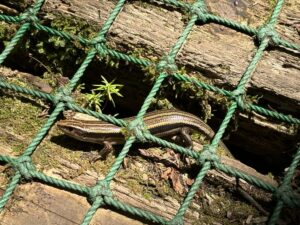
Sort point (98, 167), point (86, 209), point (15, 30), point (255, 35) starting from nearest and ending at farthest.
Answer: point (86, 209)
point (98, 167)
point (255, 35)
point (15, 30)

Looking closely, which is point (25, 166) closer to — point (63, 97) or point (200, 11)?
point (63, 97)

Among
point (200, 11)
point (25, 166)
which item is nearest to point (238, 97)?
point (200, 11)

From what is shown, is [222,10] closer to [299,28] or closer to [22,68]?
[299,28]

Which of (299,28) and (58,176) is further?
(299,28)

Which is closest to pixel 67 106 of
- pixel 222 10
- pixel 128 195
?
pixel 128 195

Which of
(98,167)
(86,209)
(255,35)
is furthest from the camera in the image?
(255,35)

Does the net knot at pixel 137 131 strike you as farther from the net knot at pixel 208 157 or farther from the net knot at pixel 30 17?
the net knot at pixel 30 17
